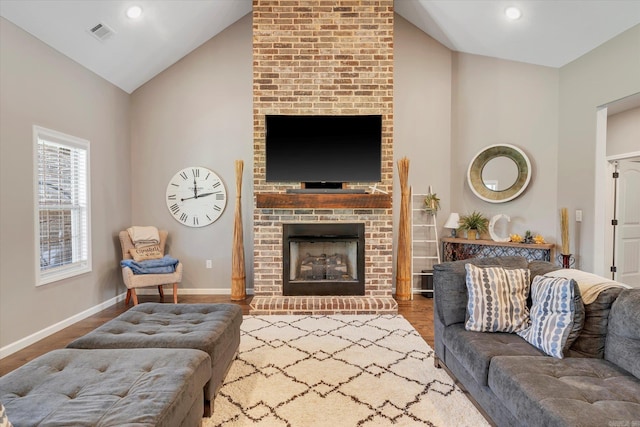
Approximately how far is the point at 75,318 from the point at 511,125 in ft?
18.8

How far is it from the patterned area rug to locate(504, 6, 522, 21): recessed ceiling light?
3500 mm

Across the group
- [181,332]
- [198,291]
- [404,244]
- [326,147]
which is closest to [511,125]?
[404,244]

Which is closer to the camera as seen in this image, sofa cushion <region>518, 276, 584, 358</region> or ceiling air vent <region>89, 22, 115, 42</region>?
sofa cushion <region>518, 276, 584, 358</region>

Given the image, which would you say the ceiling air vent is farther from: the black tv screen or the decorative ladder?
the decorative ladder

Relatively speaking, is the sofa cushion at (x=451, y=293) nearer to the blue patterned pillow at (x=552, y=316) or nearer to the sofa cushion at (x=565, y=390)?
the blue patterned pillow at (x=552, y=316)

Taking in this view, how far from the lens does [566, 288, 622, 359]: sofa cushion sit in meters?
1.78

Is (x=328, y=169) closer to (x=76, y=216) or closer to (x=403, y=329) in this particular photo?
(x=403, y=329)

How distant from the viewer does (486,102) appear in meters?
4.64

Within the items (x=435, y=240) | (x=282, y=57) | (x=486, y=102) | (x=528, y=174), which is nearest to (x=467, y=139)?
(x=486, y=102)

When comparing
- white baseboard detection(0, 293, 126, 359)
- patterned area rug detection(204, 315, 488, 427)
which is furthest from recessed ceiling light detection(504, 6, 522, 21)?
white baseboard detection(0, 293, 126, 359)

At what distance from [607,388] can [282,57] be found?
13.2 feet

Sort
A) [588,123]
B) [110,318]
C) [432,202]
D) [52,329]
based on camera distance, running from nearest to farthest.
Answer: [52,329], [110,318], [588,123], [432,202]

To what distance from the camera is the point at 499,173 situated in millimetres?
4551

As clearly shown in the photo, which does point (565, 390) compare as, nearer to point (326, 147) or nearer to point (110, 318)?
point (326, 147)
